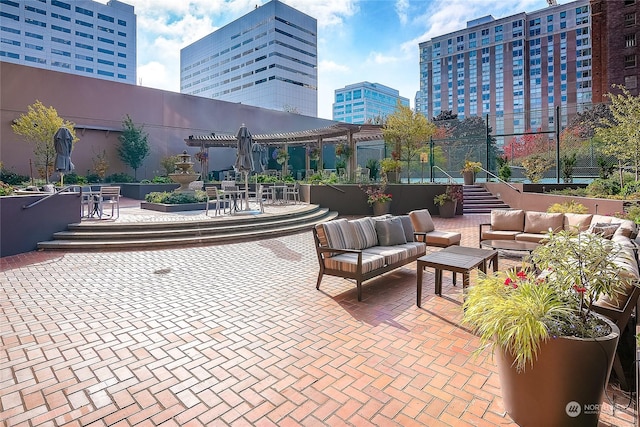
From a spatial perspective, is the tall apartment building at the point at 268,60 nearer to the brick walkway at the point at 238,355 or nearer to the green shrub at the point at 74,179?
the green shrub at the point at 74,179

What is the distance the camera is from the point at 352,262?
420cm

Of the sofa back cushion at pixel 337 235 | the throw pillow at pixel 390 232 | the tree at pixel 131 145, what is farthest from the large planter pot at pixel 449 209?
the tree at pixel 131 145

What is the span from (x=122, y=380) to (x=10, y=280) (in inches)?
154

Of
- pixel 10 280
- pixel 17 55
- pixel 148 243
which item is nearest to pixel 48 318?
pixel 10 280

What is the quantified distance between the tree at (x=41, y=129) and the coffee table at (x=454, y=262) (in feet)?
55.3

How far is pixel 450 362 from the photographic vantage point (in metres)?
2.74

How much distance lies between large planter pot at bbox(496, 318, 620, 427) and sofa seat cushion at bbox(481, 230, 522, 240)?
481 cm

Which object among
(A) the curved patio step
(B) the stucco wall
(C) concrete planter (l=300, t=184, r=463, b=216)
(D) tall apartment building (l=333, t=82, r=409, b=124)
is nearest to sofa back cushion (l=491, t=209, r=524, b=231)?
(A) the curved patio step

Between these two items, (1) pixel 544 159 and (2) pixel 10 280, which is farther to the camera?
(1) pixel 544 159

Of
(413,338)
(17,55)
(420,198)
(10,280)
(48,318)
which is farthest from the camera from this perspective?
(17,55)

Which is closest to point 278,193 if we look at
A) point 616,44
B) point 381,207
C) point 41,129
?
point 381,207

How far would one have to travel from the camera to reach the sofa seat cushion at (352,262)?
13.8ft

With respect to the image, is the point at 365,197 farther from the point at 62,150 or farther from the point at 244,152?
the point at 62,150

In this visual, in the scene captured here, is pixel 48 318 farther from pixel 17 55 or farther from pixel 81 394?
pixel 17 55
